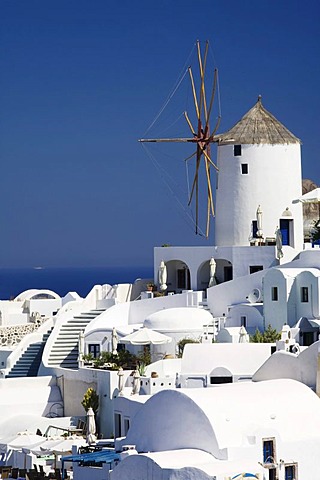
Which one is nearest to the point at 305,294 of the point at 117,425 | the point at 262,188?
the point at 262,188

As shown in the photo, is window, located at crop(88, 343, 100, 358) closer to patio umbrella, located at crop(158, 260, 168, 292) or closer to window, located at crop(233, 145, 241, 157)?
patio umbrella, located at crop(158, 260, 168, 292)

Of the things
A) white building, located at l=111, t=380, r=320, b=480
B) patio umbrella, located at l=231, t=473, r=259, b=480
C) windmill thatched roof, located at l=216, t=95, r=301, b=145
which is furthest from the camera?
windmill thatched roof, located at l=216, t=95, r=301, b=145

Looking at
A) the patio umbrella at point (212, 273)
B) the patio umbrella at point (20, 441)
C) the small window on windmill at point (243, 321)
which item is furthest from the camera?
the patio umbrella at point (212, 273)

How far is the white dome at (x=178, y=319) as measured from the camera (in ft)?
146

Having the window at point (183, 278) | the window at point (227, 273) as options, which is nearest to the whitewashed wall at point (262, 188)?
the window at point (227, 273)

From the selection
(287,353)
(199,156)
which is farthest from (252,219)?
(287,353)

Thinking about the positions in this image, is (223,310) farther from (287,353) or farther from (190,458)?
(190,458)

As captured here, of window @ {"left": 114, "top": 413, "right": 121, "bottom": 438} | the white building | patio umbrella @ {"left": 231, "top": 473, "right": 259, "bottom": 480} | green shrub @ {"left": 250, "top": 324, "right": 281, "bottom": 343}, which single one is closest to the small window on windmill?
green shrub @ {"left": 250, "top": 324, "right": 281, "bottom": 343}

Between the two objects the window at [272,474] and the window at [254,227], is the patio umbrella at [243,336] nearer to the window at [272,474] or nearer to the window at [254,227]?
the window at [254,227]

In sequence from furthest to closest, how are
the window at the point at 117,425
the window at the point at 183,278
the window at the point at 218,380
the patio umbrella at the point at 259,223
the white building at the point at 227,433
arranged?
1. the window at the point at 183,278
2. the patio umbrella at the point at 259,223
3. the window at the point at 218,380
4. the window at the point at 117,425
5. the white building at the point at 227,433

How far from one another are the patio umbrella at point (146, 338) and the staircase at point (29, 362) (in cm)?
456

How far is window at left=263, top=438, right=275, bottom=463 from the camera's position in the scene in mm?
31156

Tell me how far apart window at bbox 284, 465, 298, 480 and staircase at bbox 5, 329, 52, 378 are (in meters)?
16.7

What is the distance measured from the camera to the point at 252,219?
163 ft
